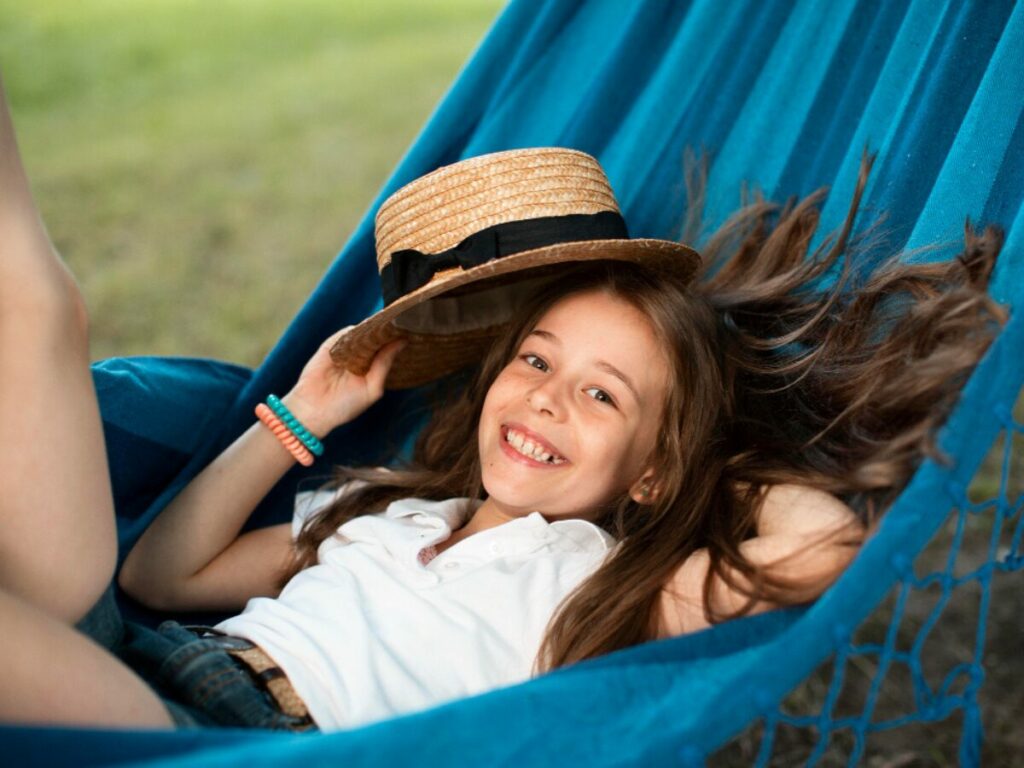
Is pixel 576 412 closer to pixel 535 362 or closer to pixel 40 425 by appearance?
pixel 535 362

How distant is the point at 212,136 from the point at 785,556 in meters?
5.32

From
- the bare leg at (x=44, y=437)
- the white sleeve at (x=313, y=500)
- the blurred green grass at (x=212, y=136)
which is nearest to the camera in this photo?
the bare leg at (x=44, y=437)

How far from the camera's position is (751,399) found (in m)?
1.67

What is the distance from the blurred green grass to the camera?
4.29 meters

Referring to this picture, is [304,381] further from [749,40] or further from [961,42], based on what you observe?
[961,42]

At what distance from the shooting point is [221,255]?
468 centimetres

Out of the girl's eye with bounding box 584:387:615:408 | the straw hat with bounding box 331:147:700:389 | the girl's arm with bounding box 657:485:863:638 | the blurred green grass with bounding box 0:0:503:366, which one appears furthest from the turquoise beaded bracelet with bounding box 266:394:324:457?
the blurred green grass with bounding box 0:0:503:366

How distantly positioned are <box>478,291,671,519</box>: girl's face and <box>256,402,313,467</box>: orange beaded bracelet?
294mm

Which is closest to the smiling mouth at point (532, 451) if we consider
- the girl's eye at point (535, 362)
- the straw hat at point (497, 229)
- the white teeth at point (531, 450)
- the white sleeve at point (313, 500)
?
the white teeth at point (531, 450)

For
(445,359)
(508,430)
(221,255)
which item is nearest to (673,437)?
(508,430)

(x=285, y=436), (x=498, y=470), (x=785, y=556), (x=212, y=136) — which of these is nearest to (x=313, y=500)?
(x=285, y=436)

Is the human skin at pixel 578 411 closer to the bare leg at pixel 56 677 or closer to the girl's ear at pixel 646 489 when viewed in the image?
the girl's ear at pixel 646 489

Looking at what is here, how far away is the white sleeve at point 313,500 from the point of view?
1717 mm

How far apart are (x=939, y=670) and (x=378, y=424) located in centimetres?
112
